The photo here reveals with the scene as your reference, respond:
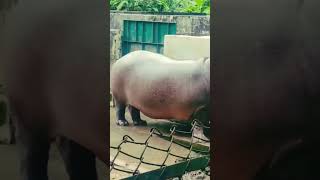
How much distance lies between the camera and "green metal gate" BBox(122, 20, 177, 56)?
2.09m

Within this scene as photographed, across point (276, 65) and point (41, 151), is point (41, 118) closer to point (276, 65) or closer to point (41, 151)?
point (41, 151)

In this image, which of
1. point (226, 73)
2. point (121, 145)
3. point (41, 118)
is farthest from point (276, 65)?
point (121, 145)

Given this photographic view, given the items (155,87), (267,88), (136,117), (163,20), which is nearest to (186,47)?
(163,20)

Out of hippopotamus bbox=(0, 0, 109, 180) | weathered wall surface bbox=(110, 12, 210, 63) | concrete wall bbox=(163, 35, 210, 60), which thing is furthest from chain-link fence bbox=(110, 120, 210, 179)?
hippopotamus bbox=(0, 0, 109, 180)

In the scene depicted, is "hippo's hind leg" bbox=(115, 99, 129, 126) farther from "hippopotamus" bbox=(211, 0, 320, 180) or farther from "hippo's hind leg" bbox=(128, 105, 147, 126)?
"hippopotamus" bbox=(211, 0, 320, 180)

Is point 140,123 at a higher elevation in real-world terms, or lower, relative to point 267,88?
lower

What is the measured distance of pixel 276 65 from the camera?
4.48 feet

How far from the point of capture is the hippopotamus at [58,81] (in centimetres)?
134

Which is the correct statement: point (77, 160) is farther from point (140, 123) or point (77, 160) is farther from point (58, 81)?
point (140, 123)

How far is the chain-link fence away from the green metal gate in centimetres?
42

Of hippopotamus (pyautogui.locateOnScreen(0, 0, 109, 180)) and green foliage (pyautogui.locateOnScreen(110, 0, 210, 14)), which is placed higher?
green foliage (pyautogui.locateOnScreen(110, 0, 210, 14))

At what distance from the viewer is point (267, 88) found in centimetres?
138

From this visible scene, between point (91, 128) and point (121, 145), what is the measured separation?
584 mm

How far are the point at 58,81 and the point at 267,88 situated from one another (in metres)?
0.71
